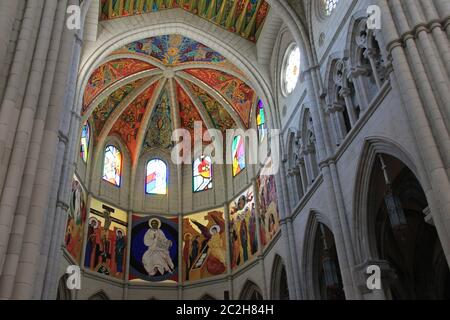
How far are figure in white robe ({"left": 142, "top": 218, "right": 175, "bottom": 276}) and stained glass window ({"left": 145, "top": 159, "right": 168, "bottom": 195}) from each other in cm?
199

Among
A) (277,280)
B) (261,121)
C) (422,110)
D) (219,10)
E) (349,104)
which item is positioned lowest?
(422,110)

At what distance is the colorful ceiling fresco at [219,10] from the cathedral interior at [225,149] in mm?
59

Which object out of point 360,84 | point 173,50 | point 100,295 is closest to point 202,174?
point 173,50

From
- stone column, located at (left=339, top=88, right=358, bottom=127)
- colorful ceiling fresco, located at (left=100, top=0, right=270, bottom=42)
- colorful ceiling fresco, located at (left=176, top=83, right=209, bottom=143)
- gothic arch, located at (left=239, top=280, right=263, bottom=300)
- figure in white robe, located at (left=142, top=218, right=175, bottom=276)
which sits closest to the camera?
stone column, located at (left=339, top=88, right=358, bottom=127)

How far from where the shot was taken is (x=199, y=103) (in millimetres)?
24531

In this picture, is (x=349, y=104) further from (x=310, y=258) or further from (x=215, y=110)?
(x=215, y=110)

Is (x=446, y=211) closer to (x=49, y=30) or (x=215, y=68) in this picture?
(x=49, y=30)

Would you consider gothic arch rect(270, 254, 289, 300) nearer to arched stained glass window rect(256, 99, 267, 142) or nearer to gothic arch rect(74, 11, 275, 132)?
gothic arch rect(74, 11, 275, 132)

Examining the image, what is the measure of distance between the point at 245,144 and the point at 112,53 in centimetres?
703

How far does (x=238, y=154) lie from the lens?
23.8m

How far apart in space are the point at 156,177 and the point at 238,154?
440cm

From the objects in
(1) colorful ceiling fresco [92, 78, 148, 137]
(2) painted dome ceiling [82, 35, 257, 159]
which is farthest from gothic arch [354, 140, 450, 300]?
(1) colorful ceiling fresco [92, 78, 148, 137]

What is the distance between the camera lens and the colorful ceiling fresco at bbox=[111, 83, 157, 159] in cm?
2433
